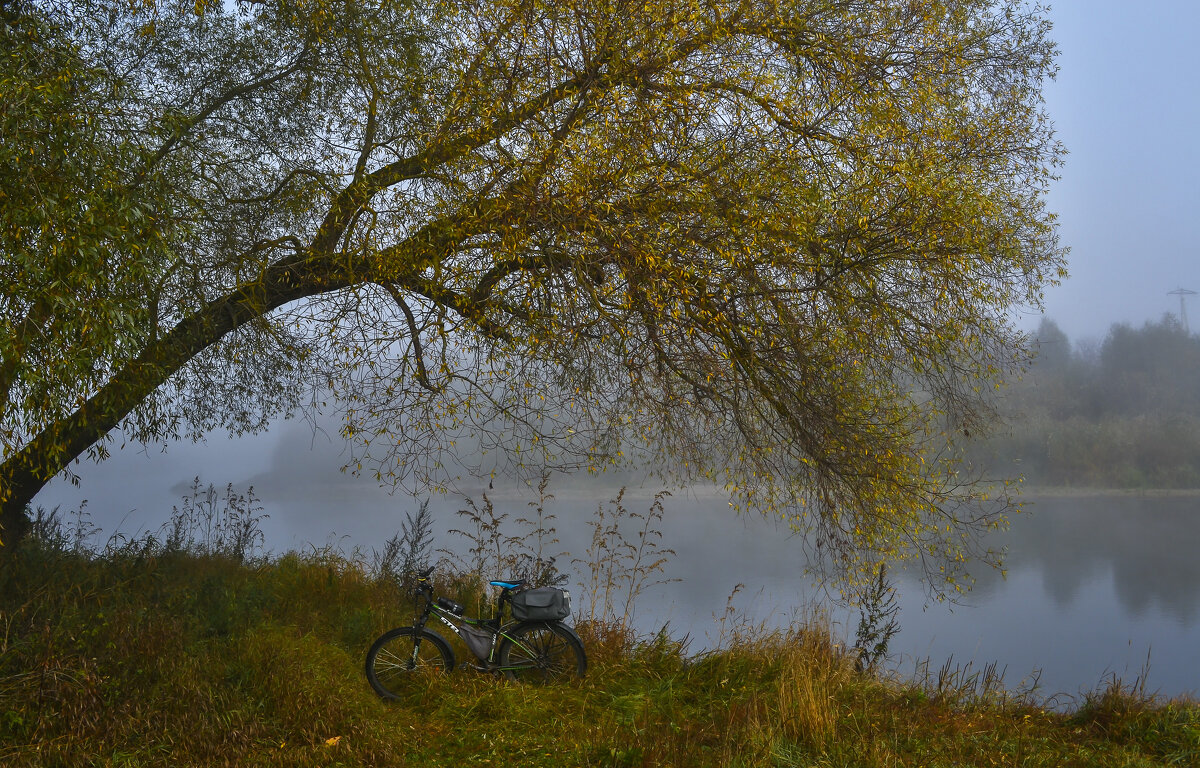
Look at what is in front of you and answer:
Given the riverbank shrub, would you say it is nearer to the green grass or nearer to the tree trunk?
the green grass

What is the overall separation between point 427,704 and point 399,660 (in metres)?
0.48

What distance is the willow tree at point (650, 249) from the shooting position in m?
6.67

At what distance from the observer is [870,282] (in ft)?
24.4

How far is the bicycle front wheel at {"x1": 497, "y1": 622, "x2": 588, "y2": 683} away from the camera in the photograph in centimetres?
679

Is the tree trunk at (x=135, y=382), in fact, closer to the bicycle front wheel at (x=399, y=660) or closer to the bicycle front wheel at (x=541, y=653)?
the bicycle front wheel at (x=399, y=660)

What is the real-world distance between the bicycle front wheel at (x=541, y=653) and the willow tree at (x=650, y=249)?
1.49 m

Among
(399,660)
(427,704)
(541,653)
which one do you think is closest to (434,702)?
(427,704)

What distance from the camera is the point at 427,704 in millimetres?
6312

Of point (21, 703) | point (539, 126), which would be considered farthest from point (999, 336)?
point (21, 703)

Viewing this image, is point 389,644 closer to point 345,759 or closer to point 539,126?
point 345,759

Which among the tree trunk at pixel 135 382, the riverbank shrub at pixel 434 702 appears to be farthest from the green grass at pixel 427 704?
the tree trunk at pixel 135 382

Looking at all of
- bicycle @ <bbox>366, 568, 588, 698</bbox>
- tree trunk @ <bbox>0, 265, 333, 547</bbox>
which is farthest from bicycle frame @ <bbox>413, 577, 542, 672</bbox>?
tree trunk @ <bbox>0, 265, 333, 547</bbox>

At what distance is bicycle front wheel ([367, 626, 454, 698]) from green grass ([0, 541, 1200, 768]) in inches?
5.4

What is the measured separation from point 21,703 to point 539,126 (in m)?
5.80
